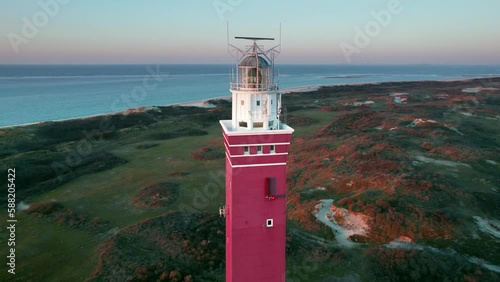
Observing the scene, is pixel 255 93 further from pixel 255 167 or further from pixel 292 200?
pixel 292 200

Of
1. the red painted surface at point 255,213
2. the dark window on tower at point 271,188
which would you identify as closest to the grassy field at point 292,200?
the red painted surface at point 255,213

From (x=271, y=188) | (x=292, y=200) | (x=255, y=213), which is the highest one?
(x=271, y=188)

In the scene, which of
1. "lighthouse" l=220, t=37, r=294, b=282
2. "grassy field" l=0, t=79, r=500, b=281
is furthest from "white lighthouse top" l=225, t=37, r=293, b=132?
"grassy field" l=0, t=79, r=500, b=281

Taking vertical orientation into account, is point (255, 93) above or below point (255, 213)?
above

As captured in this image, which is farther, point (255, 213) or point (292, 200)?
point (292, 200)

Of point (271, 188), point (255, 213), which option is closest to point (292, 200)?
point (255, 213)

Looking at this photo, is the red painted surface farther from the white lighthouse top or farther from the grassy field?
the grassy field

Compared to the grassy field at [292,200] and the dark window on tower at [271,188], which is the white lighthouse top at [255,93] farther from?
the grassy field at [292,200]
